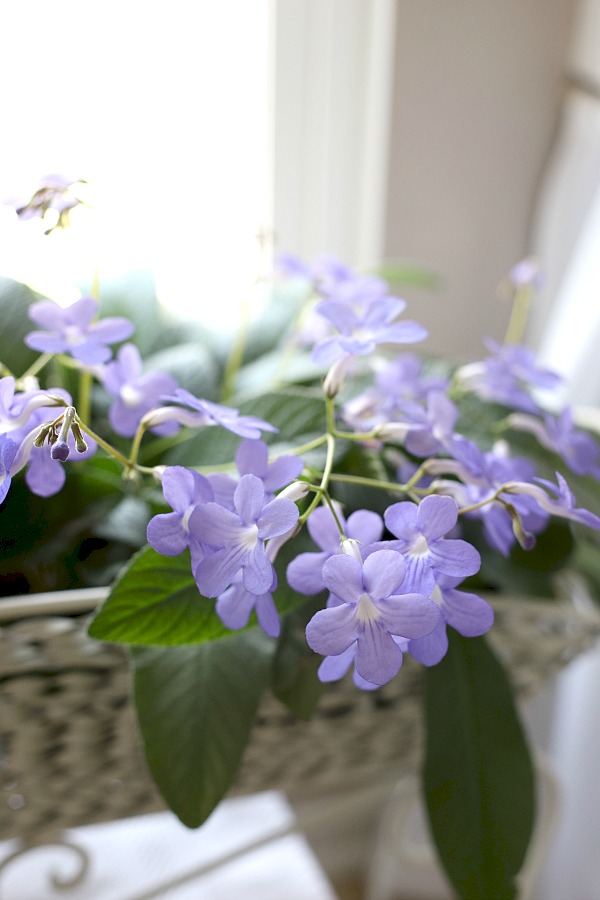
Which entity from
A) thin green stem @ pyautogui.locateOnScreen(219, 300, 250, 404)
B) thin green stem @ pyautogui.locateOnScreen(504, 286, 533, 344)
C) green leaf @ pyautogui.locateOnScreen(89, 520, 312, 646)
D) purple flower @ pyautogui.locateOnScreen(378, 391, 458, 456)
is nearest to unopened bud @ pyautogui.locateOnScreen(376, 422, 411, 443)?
purple flower @ pyautogui.locateOnScreen(378, 391, 458, 456)

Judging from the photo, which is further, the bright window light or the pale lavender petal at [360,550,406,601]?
the bright window light

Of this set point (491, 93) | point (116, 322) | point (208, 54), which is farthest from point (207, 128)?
point (116, 322)

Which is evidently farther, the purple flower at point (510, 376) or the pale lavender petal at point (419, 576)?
the purple flower at point (510, 376)

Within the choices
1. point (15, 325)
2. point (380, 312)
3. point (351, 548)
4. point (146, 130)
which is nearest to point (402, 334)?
point (380, 312)

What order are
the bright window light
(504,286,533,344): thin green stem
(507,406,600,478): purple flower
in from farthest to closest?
(504,286,533,344): thin green stem < the bright window light < (507,406,600,478): purple flower

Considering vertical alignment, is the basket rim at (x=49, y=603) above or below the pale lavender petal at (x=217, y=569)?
below

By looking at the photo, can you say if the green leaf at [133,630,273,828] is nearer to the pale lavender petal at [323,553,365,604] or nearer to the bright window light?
the pale lavender petal at [323,553,365,604]

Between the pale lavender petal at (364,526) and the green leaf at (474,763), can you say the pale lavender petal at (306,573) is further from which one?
the green leaf at (474,763)

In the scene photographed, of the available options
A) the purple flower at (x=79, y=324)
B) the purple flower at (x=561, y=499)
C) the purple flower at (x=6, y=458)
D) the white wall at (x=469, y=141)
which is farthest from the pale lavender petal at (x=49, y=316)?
the white wall at (x=469, y=141)

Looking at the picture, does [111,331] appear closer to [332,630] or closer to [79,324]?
[79,324]
